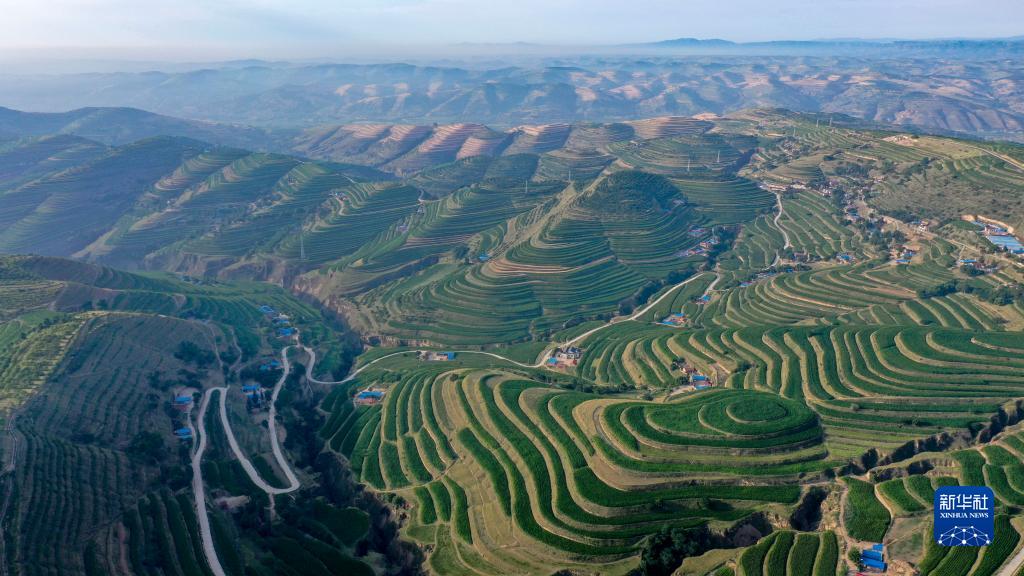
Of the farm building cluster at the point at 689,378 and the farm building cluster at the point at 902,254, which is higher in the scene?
the farm building cluster at the point at 902,254

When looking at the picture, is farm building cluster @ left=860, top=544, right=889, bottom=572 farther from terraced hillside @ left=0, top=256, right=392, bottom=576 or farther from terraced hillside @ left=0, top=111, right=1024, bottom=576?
terraced hillside @ left=0, top=256, right=392, bottom=576

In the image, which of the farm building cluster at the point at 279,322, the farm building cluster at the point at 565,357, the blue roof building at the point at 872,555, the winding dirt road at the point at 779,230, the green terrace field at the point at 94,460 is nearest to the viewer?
the blue roof building at the point at 872,555

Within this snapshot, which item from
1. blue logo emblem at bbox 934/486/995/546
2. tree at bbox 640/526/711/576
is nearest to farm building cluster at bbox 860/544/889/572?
blue logo emblem at bbox 934/486/995/546

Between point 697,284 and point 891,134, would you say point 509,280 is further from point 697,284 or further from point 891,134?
point 891,134

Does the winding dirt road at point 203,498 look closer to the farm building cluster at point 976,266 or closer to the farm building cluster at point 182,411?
the farm building cluster at point 182,411

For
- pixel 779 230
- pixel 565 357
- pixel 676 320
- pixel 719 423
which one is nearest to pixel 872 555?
pixel 719 423

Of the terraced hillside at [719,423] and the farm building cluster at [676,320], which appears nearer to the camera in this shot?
the terraced hillside at [719,423]

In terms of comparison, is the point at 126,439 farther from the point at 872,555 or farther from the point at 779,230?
the point at 779,230

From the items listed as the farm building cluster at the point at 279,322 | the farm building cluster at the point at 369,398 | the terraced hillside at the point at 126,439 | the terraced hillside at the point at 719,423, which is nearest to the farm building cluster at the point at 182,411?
the terraced hillside at the point at 126,439
